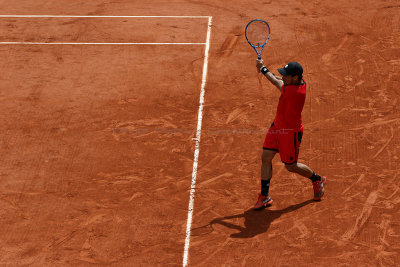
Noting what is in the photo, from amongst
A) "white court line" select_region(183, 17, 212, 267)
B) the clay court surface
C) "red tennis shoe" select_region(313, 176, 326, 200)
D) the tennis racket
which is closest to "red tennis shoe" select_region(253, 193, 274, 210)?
the clay court surface

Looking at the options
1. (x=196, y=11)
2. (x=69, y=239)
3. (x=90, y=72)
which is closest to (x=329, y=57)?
(x=196, y=11)

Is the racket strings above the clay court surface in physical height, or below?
above

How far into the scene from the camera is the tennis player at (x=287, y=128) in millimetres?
7871

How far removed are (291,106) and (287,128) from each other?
34cm

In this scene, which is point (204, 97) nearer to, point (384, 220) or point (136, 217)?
Answer: point (136, 217)

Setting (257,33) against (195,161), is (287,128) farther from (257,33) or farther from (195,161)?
(195,161)

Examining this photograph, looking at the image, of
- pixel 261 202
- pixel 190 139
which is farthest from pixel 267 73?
pixel 190 139

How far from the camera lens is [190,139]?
10.3 meters

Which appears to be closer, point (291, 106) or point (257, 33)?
point (291, 106)

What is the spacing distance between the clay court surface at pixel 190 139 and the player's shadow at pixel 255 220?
0.03 meters

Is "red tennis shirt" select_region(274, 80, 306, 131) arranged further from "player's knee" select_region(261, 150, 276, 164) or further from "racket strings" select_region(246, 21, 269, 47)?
"racket strings" select_region(246, 21, 269, 47)

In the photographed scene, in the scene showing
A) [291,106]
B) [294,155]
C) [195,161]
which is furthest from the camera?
[195,161]

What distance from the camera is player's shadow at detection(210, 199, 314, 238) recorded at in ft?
26.9

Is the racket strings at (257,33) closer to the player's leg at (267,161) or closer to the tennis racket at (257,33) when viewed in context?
the tennis racket at (257,33)
